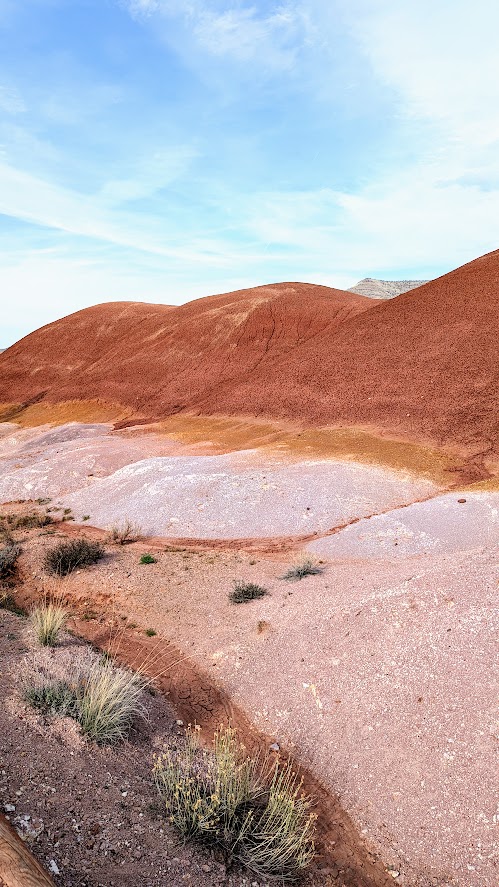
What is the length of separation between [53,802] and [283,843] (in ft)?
6.23

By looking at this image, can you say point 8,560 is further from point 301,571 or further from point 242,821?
point 242,821

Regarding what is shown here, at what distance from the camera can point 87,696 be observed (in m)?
Answer: 5.71

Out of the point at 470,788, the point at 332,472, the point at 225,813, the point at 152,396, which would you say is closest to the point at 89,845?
the point at 225,813

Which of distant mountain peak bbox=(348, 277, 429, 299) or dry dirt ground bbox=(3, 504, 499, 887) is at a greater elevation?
distant mountain peak bbox=(348, 277, 429, 299)

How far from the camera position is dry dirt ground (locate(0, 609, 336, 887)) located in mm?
3879

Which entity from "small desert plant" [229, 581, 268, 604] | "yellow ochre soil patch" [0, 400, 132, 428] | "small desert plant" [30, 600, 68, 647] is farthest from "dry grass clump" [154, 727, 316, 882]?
"yellow ochre soil patch" [0, 400, 132, 428]

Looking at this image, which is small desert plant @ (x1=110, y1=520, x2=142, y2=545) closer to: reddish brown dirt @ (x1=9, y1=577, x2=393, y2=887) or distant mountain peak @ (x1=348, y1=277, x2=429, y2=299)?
reddish brown dirt @ (x1=9, y1=577, x2=393, y2=887)

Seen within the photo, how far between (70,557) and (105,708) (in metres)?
6.33

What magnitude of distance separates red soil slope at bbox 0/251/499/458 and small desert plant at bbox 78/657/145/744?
50.9 feet

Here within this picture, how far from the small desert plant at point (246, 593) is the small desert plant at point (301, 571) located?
646 millimetres

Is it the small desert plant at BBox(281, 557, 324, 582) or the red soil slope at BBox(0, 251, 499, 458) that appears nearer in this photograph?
the small desert plant at BBox(281, 557, 324, 582)

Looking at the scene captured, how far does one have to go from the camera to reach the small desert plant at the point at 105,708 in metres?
5.49

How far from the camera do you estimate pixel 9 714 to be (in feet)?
17.7

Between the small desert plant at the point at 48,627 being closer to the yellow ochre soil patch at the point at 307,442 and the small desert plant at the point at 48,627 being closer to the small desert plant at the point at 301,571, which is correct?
the small desert plant at the point at 301,571
